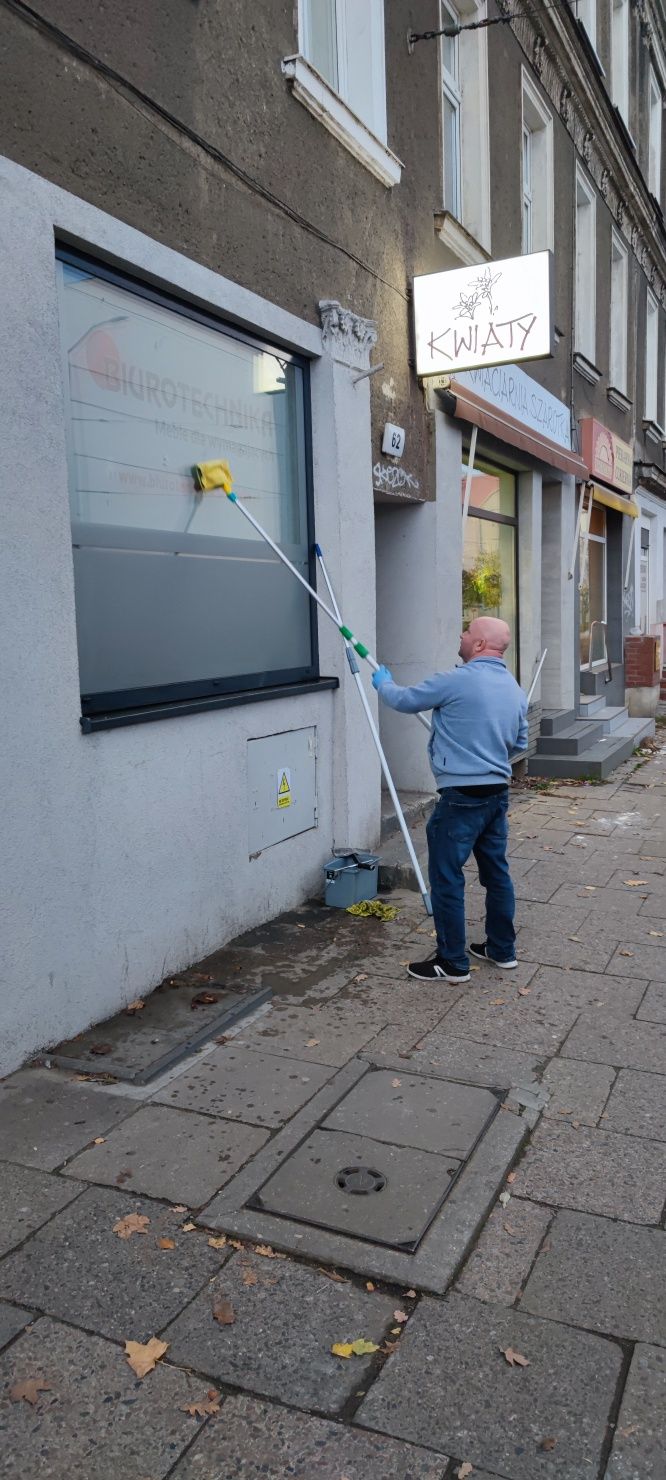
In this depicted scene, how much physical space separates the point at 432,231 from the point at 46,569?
5.51 m

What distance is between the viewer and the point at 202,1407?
2312 mm

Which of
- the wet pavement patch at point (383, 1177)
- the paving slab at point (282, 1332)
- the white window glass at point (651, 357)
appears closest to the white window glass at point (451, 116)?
the wet pavement patch at point (383, 1177)

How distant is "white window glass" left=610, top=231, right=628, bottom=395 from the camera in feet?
49.6

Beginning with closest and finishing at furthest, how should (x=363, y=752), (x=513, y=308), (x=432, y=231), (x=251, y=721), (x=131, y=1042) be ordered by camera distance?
(x=131, y=1042)
(x=251, y=721)
(x=363, y=752)
(x=513, y=308)
(x=432, y=231)

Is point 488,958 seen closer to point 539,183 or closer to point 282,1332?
point 282,1332

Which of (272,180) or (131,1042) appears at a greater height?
(272,180)

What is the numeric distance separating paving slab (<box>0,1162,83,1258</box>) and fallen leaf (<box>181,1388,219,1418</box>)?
0.77 metres

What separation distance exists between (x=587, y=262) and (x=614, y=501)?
3074 millimetres

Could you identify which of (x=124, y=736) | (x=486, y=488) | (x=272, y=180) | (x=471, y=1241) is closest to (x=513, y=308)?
(x=272, y=180)

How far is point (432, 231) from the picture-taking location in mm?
8023

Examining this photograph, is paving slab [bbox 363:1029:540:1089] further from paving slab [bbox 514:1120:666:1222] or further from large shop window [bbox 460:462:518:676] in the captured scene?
large shop window [bbox 460:462:518:676]

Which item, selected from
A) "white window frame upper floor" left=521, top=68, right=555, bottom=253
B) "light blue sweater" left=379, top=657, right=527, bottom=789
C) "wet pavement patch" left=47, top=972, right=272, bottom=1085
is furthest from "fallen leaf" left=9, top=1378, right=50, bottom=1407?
"white window frame upper floor" left=521, top=68, right=555, bottom=253

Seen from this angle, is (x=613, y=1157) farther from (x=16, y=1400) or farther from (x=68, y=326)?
(x=68, y=326)

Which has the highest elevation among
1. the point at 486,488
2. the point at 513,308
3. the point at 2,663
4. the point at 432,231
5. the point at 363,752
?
the point at 432,231
